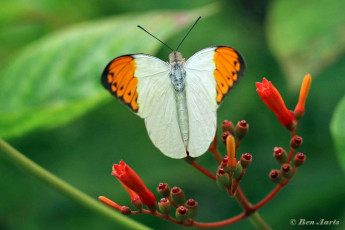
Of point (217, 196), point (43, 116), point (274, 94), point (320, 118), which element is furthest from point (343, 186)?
point (43, 116)

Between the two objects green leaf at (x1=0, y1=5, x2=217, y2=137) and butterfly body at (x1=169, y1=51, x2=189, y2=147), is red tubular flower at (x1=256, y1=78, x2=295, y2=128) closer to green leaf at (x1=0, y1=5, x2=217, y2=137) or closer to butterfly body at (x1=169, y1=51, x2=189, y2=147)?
butterfly body at (x1=169, y1=51, x2=189, y2=147)

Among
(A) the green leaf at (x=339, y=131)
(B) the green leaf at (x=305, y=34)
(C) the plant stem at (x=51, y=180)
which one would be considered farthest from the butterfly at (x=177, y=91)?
(B) the green leaf at (x=305, y=34)

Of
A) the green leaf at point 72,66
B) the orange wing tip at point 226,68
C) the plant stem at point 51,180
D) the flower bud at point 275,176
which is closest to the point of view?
the orange wing tip at point 226,68

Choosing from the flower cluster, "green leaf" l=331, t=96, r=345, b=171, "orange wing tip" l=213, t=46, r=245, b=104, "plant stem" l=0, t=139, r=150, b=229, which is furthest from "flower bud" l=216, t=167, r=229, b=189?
"green leaf" l=331, t=96, r=345, b=171

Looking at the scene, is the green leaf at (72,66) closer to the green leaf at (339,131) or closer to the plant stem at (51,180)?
the plant stem at (51,180)

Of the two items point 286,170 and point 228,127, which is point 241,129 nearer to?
point 228,127

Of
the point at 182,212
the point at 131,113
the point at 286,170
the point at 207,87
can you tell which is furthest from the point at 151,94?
the point at 131,113

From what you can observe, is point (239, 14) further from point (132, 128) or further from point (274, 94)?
point (274, 94)
